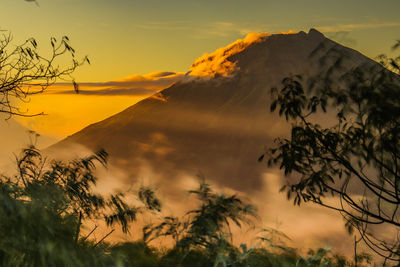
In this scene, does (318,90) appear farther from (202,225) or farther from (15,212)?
(15,212)

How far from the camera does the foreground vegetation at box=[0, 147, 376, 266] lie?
14.1ft

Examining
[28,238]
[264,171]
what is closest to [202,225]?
[28,238]

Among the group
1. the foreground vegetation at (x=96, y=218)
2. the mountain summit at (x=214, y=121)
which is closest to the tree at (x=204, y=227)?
the foreground vegetation at (x=96, y=218)

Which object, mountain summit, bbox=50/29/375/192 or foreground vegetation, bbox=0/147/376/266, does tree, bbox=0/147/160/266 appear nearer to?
foreground vegetation, bbox=0/147/376/266

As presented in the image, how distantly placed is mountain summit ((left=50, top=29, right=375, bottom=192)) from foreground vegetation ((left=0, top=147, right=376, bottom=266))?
317 ft

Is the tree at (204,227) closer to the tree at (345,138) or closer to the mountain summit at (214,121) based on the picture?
the tree at (345,138)

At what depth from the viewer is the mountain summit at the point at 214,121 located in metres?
113

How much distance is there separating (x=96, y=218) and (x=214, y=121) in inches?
4694

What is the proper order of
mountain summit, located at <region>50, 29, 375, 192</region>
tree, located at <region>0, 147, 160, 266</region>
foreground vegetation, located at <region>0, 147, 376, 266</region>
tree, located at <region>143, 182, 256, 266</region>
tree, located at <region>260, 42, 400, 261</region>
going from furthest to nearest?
mountain summit, located at <region>50, 29, 375, 192</region>, tree, located at <region>260, 42, 400, 261</region>, tree, located at <region>143, 182, 256, 266</region>, foreground vegetation, located at <region>0, 147, 376, 266</region>, tree, located at <region>0, 147, 160, 266</region>

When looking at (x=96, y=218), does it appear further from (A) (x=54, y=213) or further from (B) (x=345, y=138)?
(B) (x=345, y=138)

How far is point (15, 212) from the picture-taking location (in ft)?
14.7

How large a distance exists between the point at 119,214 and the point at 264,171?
353 feet

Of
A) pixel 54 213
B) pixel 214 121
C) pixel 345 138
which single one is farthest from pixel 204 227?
pixel 214 121

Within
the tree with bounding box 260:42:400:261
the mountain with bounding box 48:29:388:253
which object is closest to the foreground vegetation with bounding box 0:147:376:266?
the tree with bounding box 260:42:400:261
